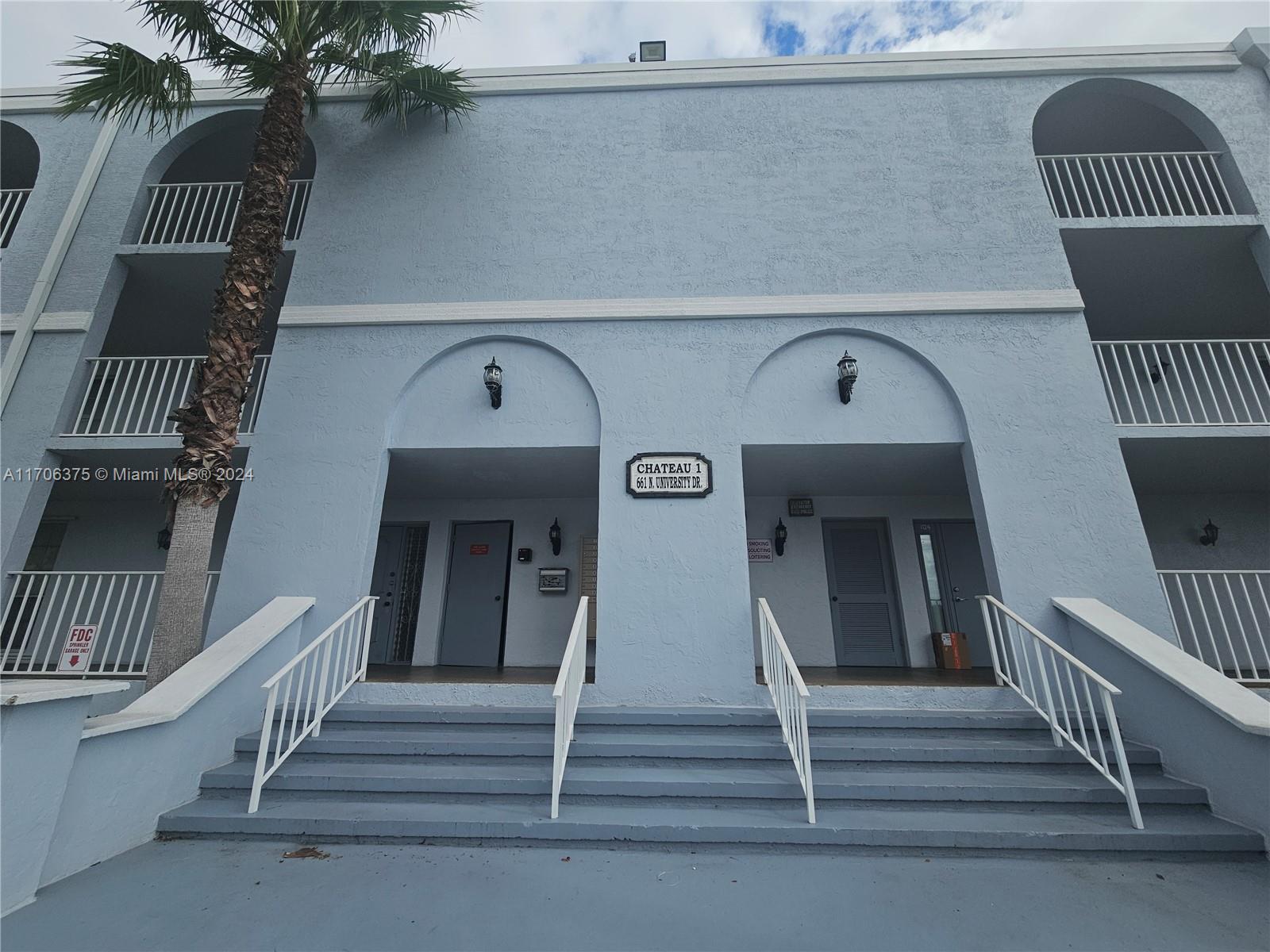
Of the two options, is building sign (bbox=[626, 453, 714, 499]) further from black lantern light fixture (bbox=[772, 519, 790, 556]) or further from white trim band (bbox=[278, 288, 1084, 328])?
black lantern light fixture (bbox=[772, 519, 790, 556])

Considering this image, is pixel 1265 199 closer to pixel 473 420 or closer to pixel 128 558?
pixel 473 420

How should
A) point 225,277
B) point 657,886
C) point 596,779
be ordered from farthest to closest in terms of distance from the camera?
point 225,277
point 596,779
point 657,886

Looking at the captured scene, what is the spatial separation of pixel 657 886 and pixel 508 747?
1.52 metres

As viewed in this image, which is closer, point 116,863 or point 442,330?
point 116,863

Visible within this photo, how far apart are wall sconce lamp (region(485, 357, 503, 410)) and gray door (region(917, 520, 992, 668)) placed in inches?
220

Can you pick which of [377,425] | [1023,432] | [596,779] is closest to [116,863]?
[596,779]

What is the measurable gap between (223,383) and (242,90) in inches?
154

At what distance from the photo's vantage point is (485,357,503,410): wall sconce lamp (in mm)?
5195

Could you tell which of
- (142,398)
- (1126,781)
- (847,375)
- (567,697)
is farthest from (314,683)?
(142,398)

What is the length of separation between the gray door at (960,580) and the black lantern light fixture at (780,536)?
1.78 m

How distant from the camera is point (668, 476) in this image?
16.3ft

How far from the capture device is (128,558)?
721 centimetres

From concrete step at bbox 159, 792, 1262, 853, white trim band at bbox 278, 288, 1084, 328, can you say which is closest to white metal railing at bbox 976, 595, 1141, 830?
concrete step at bbox 159, 792, 1262, 853

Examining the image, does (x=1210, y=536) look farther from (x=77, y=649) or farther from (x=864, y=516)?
(x=77, y=649)
